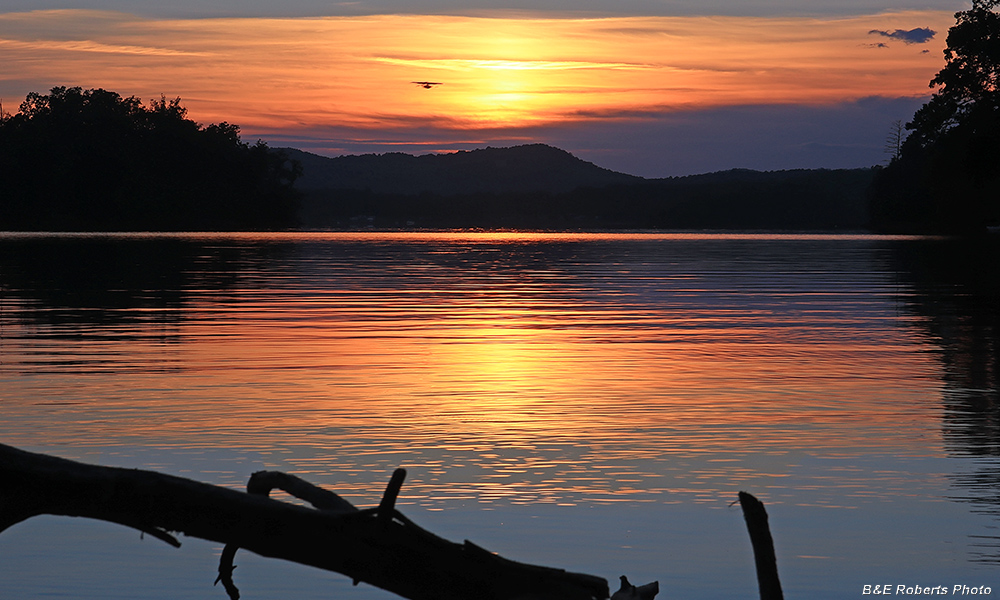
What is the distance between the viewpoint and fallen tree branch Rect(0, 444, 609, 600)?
A: 3.95m

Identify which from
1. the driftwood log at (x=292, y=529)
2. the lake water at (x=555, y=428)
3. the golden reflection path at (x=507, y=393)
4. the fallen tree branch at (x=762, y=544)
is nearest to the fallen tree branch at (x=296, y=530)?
the driftwood log at (x=292, y=529)

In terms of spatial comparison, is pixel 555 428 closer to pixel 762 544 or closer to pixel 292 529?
pixel 292 529

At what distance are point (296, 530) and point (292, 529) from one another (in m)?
0.01

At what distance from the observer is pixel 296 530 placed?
3.99 meters

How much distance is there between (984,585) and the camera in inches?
323

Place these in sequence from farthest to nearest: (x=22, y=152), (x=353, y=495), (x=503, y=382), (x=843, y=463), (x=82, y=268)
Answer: (x=22, y=152)
(x=82, y=268)
(x=503, y=382)
(x=843, y=463)
(x=353, y=495)

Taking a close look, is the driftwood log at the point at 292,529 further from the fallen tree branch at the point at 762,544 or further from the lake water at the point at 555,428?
the lake water at the point at 555,428

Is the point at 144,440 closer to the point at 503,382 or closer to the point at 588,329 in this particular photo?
the point at 503,382

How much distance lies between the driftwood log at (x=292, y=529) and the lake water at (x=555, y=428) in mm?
4403

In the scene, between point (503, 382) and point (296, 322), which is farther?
point (296, 322)

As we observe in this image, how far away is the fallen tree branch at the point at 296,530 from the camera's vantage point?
3.95m

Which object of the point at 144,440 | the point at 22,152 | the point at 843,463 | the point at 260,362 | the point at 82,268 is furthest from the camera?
the point at 22,152

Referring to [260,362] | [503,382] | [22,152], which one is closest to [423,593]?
[503,382]

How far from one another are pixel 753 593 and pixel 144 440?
7.24 m
